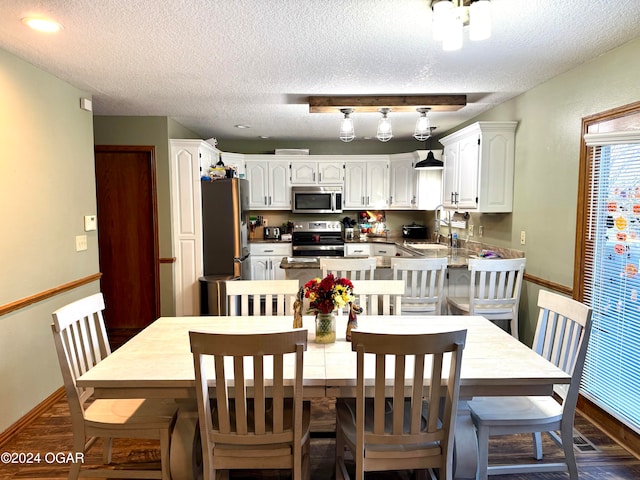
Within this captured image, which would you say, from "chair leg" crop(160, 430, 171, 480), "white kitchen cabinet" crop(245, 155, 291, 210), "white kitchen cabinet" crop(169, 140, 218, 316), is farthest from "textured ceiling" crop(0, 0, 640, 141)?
"white kitchen cabinet" crop(245, 155, 291, 210)

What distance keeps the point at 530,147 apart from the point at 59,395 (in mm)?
4207

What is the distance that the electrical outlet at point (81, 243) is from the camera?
324 cm

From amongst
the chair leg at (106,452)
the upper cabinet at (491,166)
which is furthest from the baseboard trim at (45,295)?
the upper cabinet at (491,166)

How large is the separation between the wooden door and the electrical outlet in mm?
1083

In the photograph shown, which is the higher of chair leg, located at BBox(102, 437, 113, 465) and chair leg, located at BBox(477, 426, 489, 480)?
chair leg, located at BBox(477, 426, 489, 480)

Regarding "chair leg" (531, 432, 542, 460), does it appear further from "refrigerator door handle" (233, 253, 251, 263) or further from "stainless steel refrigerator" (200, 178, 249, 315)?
"refrigerator door handle" (233, 253, 251, 263)

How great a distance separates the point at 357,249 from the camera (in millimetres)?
5922

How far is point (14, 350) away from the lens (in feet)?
8.26

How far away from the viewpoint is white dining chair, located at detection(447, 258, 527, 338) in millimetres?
3057

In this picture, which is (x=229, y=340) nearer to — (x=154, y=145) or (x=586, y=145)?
(x=586, y=145)

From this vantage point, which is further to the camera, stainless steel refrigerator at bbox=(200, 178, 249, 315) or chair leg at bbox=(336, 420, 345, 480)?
stainless steel refrigerator at bbox=(200, 178, 249, 315)

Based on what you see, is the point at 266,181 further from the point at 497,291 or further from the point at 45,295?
the point at 497,291

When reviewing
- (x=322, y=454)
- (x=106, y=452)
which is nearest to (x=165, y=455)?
(x=106, y=452)

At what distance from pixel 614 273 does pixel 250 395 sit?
2303 millimetres
